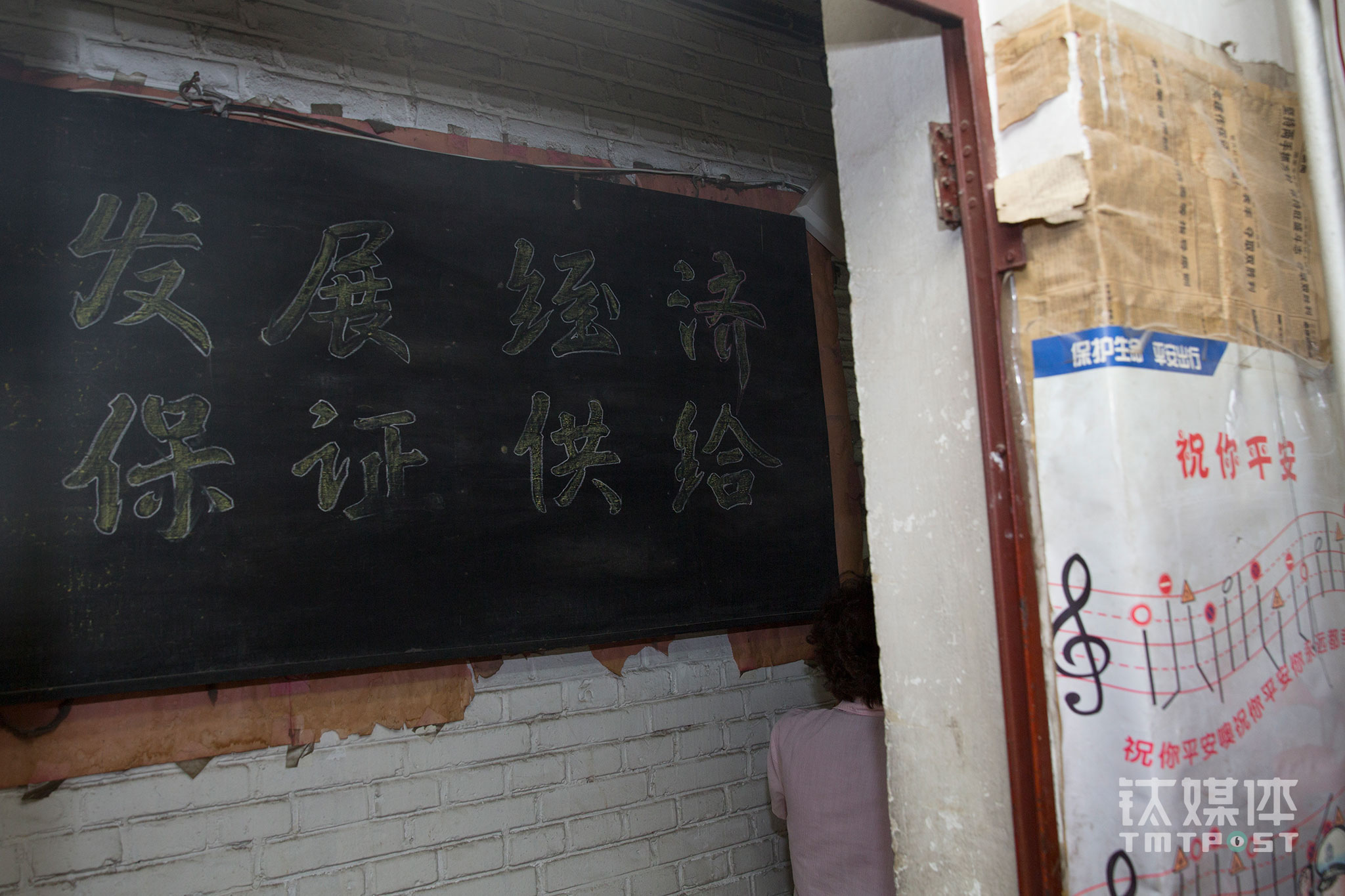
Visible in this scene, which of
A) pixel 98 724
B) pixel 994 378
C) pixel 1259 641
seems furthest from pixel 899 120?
pixel 98 724

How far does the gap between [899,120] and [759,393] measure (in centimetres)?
119

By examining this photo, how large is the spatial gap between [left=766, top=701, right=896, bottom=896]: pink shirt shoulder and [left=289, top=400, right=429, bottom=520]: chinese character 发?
98 centimetres

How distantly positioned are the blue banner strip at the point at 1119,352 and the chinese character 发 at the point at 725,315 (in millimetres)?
1265

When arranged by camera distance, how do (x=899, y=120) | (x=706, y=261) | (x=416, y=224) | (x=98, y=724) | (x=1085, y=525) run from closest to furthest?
(x=1085, y=525) → (x=899, y=120) → (x=98, y=724) → (x=416, y=224) → (x=706, y=261)

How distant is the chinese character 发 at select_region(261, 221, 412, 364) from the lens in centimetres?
160

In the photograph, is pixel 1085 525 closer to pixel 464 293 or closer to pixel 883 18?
pixel 883 18

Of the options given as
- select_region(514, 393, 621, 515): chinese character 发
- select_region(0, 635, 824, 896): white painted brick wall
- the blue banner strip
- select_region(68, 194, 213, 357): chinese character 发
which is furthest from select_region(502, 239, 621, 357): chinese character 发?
the blue banner strip

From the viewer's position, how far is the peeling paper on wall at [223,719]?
1.39m

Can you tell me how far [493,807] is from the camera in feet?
5.76

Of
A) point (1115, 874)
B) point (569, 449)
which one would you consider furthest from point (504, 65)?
point (1115, 874)

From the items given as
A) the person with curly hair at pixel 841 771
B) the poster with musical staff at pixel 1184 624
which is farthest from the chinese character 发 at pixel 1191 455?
the person with curly hair at pixel 841 771

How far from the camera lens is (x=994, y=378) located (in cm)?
88

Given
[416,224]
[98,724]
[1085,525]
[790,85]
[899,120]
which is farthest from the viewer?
[790,85]

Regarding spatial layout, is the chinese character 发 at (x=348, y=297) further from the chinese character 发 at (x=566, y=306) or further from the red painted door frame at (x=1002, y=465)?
the red painted door frame at (x=1002, y=465)
